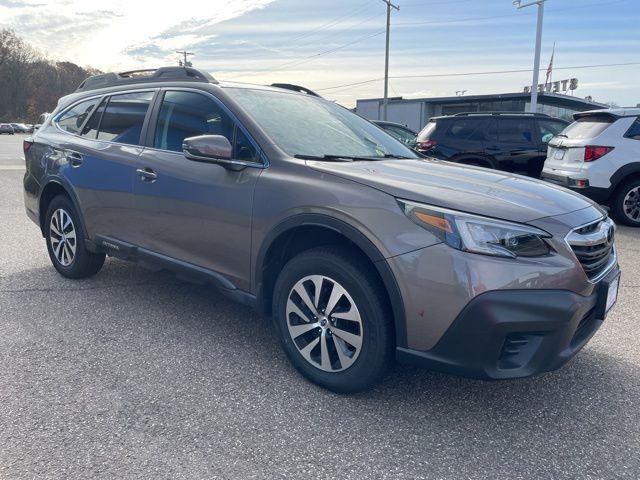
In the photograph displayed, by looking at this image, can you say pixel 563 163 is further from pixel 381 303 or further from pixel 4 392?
pixel 4 392

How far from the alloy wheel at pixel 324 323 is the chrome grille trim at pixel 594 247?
3.63ft

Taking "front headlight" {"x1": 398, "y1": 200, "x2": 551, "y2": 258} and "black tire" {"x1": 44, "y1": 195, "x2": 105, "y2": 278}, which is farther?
"black tire" {"x1": 44, "y1": 195, "x2": 105, "y2": 278}

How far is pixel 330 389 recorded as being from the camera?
117 inches

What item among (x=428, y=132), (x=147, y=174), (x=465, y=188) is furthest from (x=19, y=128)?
(x=465, y=188)

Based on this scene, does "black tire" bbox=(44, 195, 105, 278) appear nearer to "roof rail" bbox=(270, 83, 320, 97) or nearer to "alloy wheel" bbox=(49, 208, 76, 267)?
"alloy wheel" bbox=(49, 208, 76, 267)

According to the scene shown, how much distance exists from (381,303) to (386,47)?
112 ft

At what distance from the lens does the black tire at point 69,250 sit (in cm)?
466

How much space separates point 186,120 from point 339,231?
1.64 m

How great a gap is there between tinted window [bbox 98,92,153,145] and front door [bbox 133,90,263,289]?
0.70 ft

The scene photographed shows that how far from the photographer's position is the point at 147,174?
3824 millimetres

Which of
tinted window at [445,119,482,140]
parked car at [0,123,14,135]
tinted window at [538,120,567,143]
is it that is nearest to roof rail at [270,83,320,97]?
tinted window at [445,119,482,140]

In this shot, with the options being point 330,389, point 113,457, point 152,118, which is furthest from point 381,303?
point 152,118

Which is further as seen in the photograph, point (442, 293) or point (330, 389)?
point (330, 389)

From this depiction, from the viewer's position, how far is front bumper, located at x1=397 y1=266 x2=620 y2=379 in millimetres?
2406
